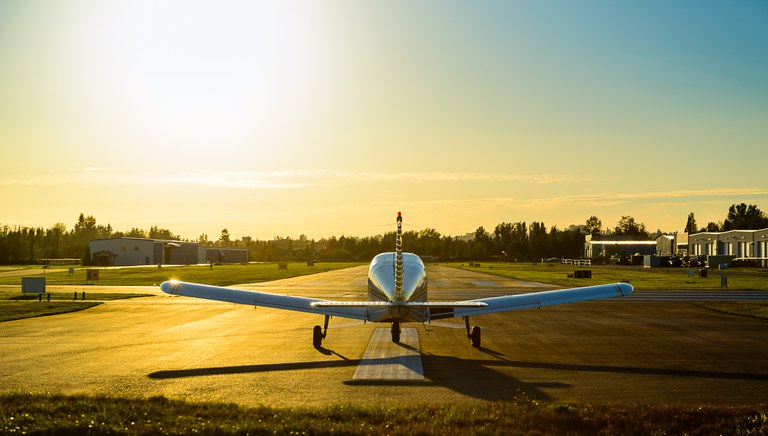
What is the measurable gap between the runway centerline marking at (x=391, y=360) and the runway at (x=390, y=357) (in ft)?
0.91

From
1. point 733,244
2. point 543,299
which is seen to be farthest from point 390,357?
point 733,244

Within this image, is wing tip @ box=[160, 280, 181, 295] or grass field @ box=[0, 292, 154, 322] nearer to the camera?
wing tip @ box=[160, 280, 181, 295]

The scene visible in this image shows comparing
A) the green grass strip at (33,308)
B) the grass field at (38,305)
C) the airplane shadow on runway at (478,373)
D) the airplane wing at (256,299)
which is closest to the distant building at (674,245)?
the grass field at (38,305)

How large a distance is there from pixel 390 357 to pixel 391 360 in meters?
0.61

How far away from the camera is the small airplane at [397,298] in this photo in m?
19.7

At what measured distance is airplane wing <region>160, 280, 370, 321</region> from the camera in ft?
67.7

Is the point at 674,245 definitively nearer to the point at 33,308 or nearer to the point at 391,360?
the point at 33,308

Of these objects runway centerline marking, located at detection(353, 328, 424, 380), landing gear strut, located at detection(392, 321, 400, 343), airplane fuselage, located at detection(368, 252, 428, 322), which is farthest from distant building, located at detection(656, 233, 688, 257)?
airplane fuselage, located at detection(368, 252, 428, 322)

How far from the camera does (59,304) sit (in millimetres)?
40281

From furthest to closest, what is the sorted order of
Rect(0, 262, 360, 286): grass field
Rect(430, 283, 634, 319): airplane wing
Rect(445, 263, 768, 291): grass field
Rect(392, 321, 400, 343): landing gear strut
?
Rect(0, 262, 360, 286): grass field
Rect(445, 263, 768, 291): grass field
Rect(392, 321, 400, 343): landing gear strut
Rect(430, 283, 634, 319): airplane wing

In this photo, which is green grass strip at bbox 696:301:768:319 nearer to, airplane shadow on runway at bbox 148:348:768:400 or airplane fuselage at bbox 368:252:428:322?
airplane shadow on runway at bbox 148:348:768:400

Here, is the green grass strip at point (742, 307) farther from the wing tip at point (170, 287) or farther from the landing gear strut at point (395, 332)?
the wing tip at point (170, 287)

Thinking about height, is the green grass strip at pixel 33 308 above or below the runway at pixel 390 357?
below

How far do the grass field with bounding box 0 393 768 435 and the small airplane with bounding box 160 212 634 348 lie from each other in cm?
652
